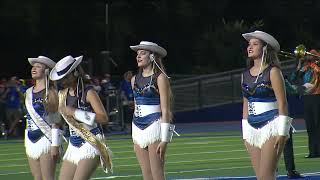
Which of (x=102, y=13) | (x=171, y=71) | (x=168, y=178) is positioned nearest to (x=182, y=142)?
(x=168, y=178)

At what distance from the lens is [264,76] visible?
34.4ft

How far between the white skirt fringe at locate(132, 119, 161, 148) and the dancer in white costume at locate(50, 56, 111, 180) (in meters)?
0.72

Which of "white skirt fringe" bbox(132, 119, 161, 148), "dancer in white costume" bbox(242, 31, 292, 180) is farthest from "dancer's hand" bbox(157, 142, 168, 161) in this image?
"dancer in white costume" bbox(242, 31, 292, 180)

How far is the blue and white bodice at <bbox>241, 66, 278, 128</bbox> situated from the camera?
1050 cm

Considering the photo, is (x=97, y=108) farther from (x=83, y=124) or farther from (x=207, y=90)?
(x=207, y=90)

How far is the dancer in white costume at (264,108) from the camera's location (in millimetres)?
10297

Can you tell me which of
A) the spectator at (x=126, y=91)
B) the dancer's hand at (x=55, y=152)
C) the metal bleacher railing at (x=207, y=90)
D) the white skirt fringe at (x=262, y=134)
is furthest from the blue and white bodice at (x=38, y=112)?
the metal bleacher railing at (x=207, y=90)

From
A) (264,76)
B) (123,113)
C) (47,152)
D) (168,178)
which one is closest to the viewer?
(264,76)

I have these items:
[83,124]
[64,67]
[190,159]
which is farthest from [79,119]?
[190,159]

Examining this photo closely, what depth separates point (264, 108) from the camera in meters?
10.6

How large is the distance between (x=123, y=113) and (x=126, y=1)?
9.48 meters

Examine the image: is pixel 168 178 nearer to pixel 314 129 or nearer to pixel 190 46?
pixel 314 129

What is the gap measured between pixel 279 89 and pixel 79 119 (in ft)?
6.90

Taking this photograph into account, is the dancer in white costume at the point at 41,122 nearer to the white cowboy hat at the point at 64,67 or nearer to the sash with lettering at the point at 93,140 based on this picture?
the sash with lettering at the point at 93,140
